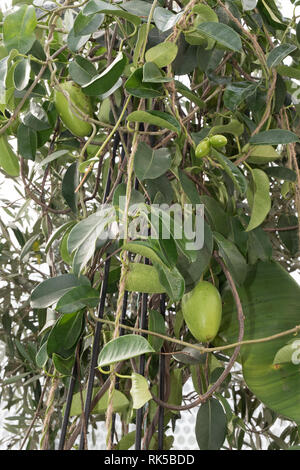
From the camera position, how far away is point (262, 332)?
71 cm

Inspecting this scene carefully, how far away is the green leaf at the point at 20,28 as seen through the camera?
50 centimetres

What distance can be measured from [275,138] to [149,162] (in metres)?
0.14

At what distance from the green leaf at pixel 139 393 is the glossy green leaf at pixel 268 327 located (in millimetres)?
331

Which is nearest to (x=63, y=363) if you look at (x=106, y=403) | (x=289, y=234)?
(x=106, y=403)

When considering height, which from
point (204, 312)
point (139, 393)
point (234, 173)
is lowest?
point (139, 393)

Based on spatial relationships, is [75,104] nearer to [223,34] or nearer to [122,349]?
[223,34]

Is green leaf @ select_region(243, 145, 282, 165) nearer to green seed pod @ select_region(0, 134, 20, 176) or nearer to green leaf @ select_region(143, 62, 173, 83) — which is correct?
green leaf @ select_region(143, 62, 173, 83)

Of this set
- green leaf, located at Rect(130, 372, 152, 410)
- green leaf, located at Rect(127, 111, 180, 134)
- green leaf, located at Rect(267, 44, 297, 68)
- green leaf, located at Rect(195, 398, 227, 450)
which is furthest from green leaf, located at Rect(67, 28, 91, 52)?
green leaf, located at Rect(195, 398, 227, 450)

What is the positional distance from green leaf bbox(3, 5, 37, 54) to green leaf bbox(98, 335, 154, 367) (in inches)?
12.4

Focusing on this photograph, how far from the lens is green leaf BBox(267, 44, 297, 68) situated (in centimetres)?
57

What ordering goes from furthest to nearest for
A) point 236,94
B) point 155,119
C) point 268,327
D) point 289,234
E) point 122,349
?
point 289,234
point 268,327
point 236,94
point 155,119
point 122,349

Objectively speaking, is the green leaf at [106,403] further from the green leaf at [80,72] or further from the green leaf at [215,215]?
the green leaf at [80,72]

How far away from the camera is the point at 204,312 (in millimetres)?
531
